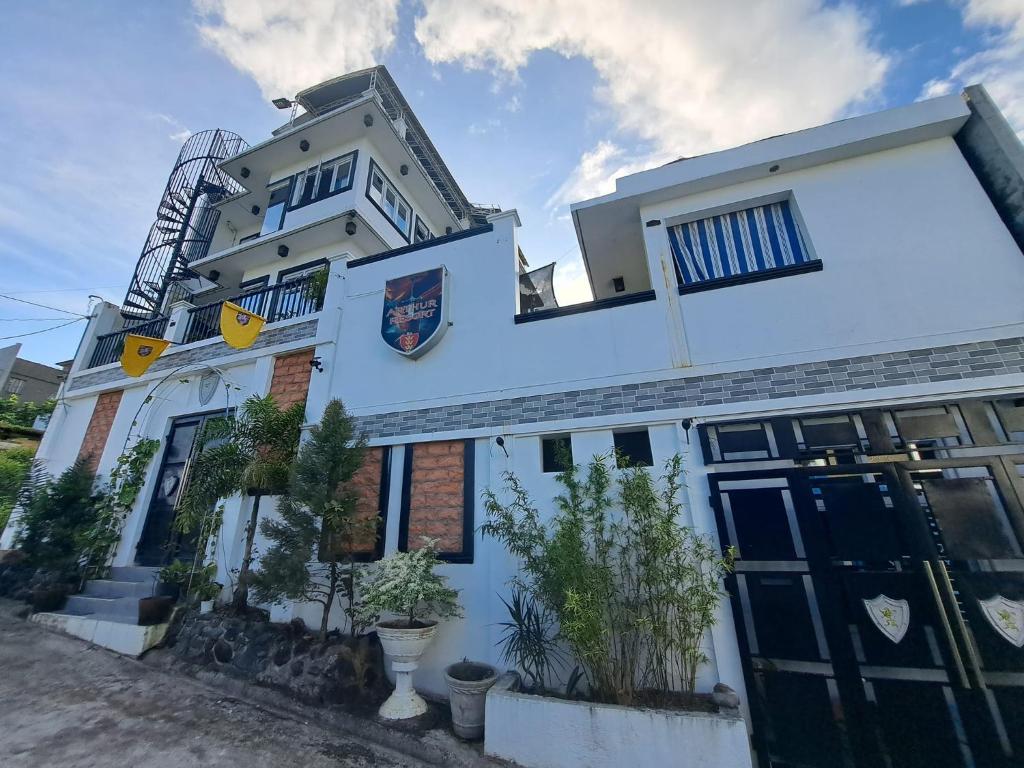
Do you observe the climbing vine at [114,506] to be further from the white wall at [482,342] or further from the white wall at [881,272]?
the white wall at [881,272]

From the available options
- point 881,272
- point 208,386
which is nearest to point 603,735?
point 881,272

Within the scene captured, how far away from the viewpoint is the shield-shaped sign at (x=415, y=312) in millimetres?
6414

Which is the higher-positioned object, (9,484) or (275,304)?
(275,304)

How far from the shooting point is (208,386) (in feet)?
28.4

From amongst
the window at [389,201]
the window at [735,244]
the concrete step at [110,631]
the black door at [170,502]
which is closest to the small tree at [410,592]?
the concrete step at [110,631]

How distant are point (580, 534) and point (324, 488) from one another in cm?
317

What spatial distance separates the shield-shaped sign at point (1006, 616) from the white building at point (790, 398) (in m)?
0.02

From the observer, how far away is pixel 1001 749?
10.4 feet

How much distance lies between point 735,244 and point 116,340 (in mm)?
14143

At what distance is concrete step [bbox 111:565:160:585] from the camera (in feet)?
23.8

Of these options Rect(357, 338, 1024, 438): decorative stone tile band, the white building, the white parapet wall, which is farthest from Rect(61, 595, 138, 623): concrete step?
the white parapet wall

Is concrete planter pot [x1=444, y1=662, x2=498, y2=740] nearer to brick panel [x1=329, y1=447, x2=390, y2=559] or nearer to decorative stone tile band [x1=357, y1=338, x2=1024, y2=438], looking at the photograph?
brick panel [x1=329, y1=447, x2=390, y2=559]

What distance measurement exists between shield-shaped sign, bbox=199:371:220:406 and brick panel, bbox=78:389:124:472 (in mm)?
2997

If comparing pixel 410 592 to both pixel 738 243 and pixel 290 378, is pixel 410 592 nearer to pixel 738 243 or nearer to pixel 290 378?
pixel 290 378
